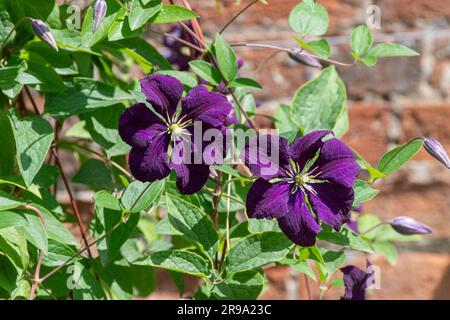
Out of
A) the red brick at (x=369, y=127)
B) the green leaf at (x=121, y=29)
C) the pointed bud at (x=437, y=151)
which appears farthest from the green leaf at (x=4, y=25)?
the red brick at (x=369, y=127)

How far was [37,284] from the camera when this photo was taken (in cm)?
81

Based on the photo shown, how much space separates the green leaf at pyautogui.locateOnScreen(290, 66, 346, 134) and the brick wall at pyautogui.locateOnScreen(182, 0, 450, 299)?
436 mm

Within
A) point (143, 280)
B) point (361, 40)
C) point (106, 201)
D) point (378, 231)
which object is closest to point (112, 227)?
point (106, 201)

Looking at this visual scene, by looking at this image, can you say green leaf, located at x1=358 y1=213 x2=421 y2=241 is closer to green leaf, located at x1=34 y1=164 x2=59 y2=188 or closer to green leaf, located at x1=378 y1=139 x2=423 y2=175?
green leaf, located at x1=378 y1=139 x2=423 y2=175

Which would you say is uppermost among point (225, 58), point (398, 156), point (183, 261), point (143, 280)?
point (225, 58)

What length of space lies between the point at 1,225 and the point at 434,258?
945 mm

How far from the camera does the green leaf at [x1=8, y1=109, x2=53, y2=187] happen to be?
768 mm

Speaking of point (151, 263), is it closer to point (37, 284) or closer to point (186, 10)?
point (37, 284)

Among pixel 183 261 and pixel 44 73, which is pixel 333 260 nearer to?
pixel 183 261

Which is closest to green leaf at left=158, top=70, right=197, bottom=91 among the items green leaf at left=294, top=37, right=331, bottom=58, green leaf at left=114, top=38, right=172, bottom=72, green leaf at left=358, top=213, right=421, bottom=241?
green leaf at left=114, top=38, right=172, bottom=72

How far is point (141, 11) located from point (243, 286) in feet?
0.97

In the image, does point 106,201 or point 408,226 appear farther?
point 408,226

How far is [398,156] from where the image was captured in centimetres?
82
